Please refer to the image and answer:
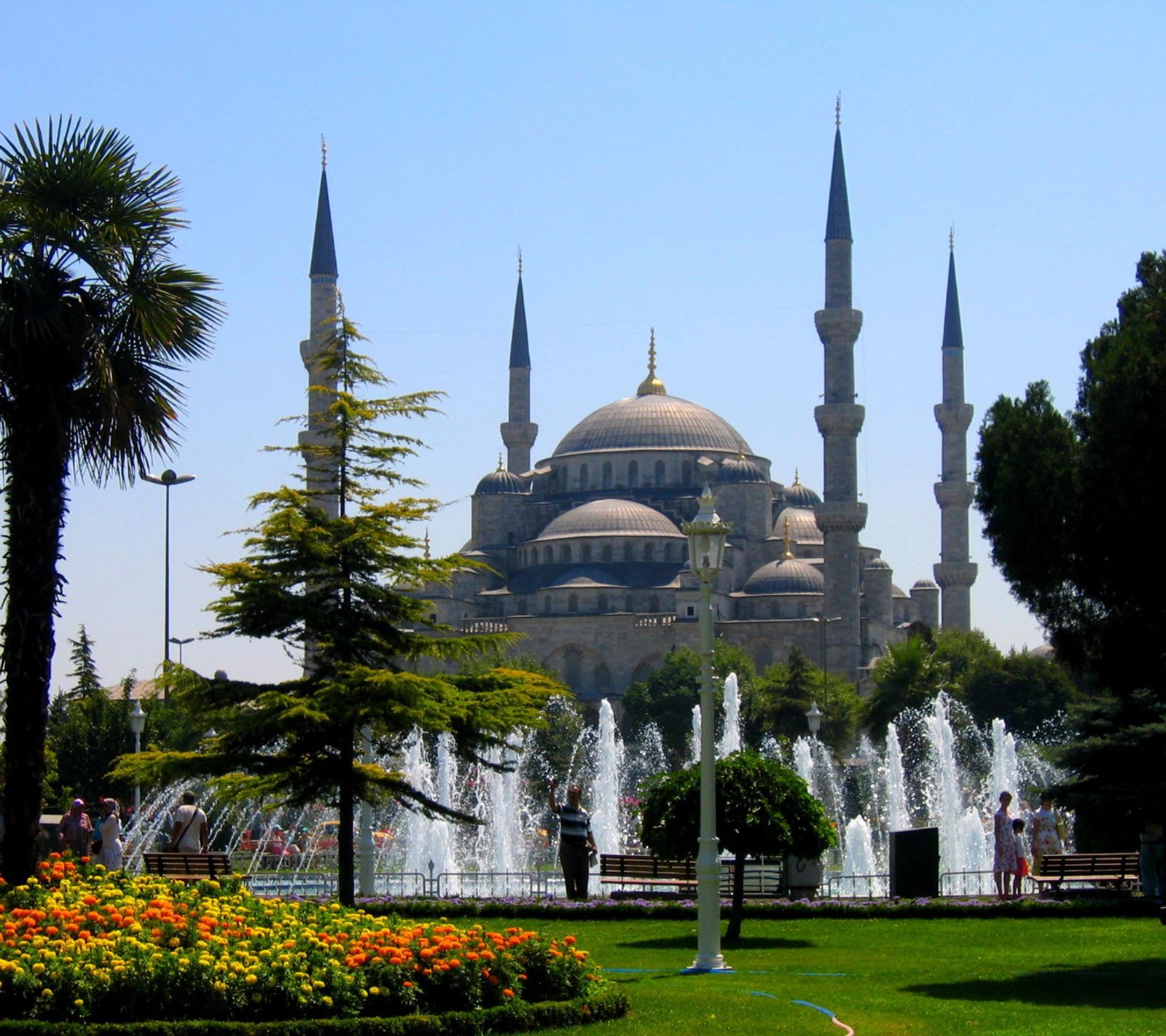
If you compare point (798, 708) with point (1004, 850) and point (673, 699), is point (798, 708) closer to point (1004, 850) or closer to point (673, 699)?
point (673, 699)

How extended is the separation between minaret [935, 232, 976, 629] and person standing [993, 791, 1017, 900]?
2026 inches

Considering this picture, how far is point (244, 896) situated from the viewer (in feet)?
33.6

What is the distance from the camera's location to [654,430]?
8500cm

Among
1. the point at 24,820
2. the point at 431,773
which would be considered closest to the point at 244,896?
the point at 24,820

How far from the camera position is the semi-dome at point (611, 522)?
254 feet

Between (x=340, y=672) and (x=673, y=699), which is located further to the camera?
(x=673, y=699)

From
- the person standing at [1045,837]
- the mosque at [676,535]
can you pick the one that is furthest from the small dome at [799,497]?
the person standing at [1045,837]

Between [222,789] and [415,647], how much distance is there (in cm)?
199

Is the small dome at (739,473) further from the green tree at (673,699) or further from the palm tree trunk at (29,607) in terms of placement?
the palm tree trunk at (29,607)

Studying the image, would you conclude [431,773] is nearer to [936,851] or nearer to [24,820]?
[936,851]

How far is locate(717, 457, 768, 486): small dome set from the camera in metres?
79.2

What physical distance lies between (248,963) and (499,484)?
75.9 m

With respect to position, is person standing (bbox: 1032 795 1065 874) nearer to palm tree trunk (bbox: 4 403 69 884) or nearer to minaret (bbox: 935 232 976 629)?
palm tree trunk (bbox: 4 403 69 884)

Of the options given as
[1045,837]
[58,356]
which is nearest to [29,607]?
[58,356]
